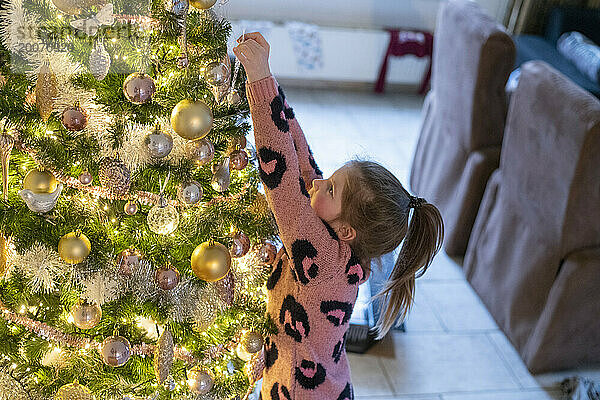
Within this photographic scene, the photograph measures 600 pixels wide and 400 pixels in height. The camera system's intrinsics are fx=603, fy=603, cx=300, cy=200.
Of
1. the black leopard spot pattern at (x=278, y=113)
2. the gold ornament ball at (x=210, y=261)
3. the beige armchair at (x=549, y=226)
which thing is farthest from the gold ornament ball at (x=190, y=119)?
the beige armchair at (x=549, y=226)

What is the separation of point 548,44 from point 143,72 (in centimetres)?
358

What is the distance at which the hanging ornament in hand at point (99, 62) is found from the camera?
93 centimetres

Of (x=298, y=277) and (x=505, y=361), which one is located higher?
(x=298, y=277)

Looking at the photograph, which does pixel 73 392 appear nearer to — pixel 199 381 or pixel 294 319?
pixel 199 381

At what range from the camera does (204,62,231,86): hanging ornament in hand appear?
1021mm

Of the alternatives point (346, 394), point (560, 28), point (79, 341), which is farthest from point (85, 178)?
point (560, 28)

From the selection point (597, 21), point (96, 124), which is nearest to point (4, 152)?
point (96, 124)

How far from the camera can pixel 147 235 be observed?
1120mm

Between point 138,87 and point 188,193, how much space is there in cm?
21

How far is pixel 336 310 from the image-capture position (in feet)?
3.96

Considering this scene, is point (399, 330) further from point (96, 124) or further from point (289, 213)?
point (96, 124)

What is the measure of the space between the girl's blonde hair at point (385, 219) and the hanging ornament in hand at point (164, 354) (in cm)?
40

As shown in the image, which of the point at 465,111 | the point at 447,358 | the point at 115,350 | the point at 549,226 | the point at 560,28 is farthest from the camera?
the point at 560,28

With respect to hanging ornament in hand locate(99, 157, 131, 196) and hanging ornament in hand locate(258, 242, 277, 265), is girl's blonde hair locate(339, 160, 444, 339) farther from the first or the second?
hanging ornament in hand locate(99, 157, 131, 196)
